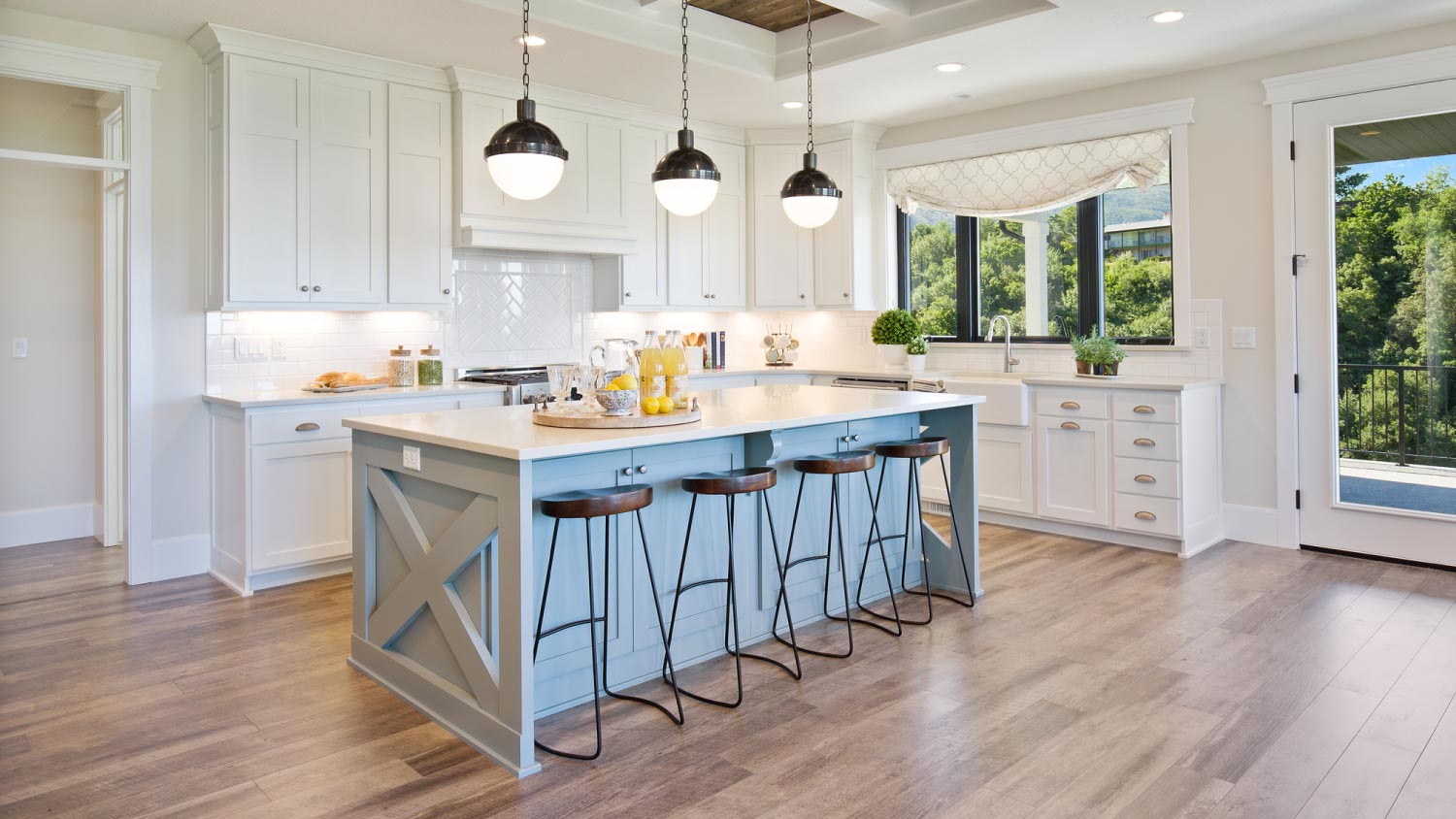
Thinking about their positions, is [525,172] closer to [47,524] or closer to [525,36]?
[525,36]

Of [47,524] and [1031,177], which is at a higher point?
[1031,177]

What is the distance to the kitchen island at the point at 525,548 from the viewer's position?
2674 millimetres

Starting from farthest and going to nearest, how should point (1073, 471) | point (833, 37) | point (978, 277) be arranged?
point (978, 277) < point (1073, 471) < point (833, 37)

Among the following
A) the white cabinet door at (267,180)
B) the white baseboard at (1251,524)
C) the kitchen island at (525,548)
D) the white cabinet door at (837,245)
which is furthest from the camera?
the white cabinet door at (837,245)

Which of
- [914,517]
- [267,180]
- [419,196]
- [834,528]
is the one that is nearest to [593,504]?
[834,528]

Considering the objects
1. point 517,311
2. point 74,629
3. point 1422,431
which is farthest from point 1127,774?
point 517,311

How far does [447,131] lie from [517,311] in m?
1.17

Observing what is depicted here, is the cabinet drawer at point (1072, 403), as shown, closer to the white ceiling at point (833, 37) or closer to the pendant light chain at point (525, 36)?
the white ceiling at point (833, 37)

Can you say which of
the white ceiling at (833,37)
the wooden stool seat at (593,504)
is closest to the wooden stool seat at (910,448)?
the wooden stool seat at (593,504)

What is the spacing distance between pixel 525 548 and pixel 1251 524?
4.34 metres

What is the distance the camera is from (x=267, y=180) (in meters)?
4.59

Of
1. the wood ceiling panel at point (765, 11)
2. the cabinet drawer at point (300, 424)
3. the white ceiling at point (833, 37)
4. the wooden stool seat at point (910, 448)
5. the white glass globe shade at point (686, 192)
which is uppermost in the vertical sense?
the wood ceiling panel at point (765, 11)

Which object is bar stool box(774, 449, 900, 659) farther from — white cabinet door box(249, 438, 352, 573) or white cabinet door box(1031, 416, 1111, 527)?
white cabinet door box(249, 438, 352, 573)

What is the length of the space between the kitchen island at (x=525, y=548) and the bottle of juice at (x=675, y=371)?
133 millimetres
